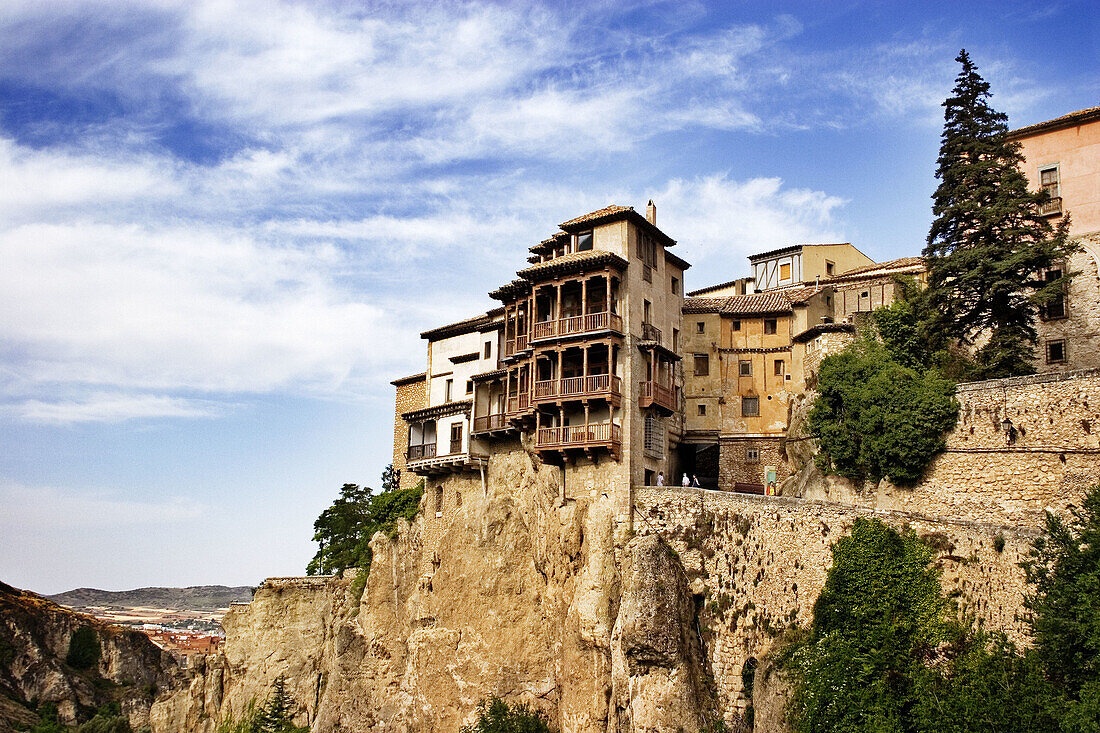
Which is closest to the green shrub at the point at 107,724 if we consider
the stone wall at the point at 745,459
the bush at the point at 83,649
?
the bush at the point at 83,649

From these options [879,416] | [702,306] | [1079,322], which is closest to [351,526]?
[702,306]

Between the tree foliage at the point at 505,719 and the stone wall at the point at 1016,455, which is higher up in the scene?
the stone wall at the point at 1016,455

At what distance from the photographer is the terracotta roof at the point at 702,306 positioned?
5444 centimetres

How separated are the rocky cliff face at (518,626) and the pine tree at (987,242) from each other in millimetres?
15679

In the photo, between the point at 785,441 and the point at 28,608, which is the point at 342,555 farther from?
the point at 28,608

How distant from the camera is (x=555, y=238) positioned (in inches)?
2034

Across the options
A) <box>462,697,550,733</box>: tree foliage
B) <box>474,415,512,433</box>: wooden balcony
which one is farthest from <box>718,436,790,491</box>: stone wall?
<box>462,697,550,733</box>: tree foliage

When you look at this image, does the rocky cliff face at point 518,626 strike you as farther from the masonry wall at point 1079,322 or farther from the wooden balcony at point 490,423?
the masonry wall at point 1079,322

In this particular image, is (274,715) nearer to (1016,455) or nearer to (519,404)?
(519,404)

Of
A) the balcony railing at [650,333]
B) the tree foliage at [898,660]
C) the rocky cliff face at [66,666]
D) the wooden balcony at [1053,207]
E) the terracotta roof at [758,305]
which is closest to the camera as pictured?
the tree foliage at [898,660]

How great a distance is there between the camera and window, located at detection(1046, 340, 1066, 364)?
45.8 m

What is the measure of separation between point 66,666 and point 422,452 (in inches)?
2250

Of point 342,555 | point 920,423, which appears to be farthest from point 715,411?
point 342,555

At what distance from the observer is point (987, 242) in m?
43.1
